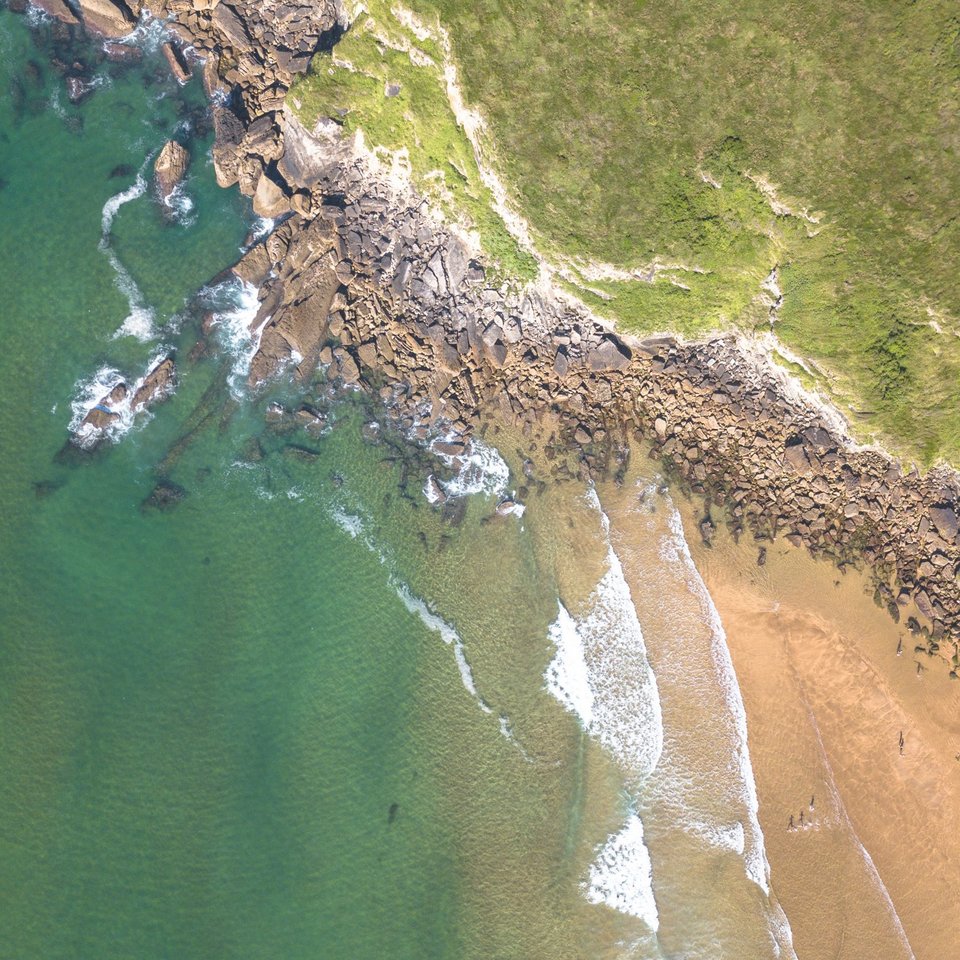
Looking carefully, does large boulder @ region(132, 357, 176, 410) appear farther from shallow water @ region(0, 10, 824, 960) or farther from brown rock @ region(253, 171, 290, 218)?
brown rock @ region(253, 171, 290, 218)

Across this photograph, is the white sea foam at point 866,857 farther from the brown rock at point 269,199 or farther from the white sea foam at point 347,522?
the brown rock at point 269,199

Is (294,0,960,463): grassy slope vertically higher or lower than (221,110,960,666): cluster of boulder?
higher

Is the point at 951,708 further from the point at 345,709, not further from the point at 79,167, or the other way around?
the point at 79,167

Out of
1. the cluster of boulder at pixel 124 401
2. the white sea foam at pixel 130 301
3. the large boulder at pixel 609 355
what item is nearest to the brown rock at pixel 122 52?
the white sea foam at pixel 130 301

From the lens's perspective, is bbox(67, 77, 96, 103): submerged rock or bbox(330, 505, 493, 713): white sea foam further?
bbox(67, 77, 96, 103): submerged rock

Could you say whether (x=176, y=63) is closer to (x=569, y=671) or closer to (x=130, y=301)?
(x=130, y=301)

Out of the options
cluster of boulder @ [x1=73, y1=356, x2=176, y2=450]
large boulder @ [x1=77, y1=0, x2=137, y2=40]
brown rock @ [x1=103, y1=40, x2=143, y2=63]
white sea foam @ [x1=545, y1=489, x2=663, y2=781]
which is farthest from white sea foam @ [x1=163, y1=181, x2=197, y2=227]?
white sea foam @ [x1=545, y1=489, x2=663, y2=781]

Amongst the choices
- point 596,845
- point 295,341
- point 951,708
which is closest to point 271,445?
point 295,341
